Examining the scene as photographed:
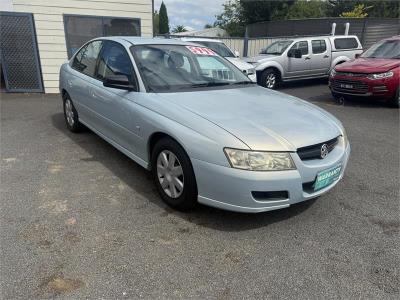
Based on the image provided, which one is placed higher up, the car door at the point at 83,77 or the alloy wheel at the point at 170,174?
the car door at the point at 83,77

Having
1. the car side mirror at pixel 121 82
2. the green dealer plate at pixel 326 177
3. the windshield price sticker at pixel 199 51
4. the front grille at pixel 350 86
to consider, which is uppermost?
the windshield price sticker at pixel 199 51

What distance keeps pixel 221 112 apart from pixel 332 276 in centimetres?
163

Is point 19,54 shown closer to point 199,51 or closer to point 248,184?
point 199,51

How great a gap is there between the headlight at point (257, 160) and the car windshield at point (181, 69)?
1.27m

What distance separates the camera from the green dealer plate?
9.77 feet

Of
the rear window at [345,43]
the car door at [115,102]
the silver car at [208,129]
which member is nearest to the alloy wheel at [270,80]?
the rear window at [345,43]

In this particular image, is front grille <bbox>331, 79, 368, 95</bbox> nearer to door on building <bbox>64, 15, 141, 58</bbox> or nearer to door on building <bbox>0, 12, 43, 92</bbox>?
door on building <bbox>64, 15, 141, 58</bbox>

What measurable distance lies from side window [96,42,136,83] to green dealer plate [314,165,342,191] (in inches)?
84.5

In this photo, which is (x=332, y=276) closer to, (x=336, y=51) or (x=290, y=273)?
(x=290, y=273)

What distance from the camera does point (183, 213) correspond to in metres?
3.30

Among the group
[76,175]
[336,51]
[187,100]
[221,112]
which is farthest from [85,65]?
[336,51]

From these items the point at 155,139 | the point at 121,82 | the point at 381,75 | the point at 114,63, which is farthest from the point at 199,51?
the point at 381,75

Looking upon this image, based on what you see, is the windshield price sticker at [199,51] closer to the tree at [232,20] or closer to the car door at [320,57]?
the car door at [320,57]

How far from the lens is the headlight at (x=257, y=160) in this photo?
108 inches
